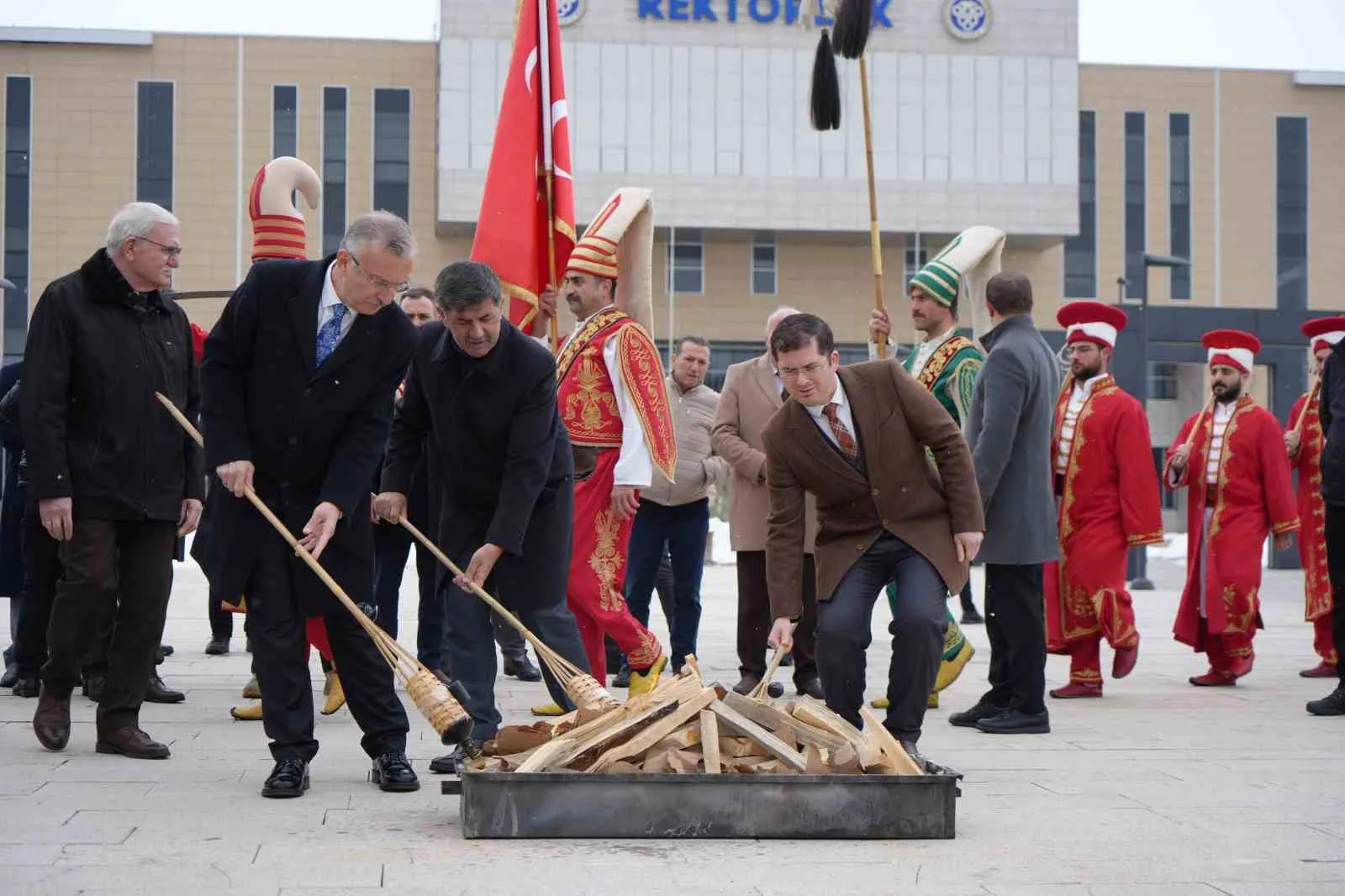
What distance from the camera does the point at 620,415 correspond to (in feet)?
25.6

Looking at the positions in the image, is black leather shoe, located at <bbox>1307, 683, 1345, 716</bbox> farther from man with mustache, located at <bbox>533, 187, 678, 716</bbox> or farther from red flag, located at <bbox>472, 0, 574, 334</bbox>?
red flag, located at <bbox>472, 0, 574, 334</bbox>

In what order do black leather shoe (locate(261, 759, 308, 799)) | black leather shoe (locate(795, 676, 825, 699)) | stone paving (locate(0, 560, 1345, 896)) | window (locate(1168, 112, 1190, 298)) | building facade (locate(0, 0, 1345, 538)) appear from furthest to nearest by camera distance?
window (locate(1168, 112, 1190, 298)), building facade (locate(0, 0, 1345, 538)), black leather shoe (locate(795, 676, 825, 699)), black leather shoe (locate(261, 759, 308, 799)), stone paving (locate(0, 560, 1345, 896))

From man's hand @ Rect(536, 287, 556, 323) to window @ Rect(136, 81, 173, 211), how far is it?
48.4 meters

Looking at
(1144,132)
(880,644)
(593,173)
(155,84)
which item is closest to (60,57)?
(155,84)

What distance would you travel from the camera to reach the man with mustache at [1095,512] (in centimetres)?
892

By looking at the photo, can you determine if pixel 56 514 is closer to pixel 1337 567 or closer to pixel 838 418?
pixel 838 418

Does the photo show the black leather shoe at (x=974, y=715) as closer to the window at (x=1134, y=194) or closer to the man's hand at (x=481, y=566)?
the man's hand at (x=481, y=566)

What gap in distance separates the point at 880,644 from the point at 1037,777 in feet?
20.2

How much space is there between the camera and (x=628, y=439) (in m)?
7.69

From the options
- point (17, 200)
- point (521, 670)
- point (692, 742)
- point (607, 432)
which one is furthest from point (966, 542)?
point (17, 200)

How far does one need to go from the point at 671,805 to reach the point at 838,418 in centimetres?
174

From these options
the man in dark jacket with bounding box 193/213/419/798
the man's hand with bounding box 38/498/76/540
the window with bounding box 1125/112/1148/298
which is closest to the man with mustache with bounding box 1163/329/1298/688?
the man in dark jacket with bounding box 193/213/419/798

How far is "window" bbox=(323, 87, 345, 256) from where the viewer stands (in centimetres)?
5519

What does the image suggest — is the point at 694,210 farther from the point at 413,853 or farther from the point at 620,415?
the point at 413,853
